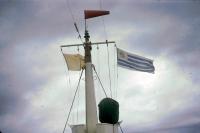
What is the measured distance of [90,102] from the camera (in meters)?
19.9

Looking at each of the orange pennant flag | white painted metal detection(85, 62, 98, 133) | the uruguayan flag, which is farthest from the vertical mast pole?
the uruguayan flag

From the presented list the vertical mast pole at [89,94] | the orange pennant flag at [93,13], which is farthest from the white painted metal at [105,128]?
the orange pennant flag at [93,13]

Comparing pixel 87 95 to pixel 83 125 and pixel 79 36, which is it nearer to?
pixel 83 125

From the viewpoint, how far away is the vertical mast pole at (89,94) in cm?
1947

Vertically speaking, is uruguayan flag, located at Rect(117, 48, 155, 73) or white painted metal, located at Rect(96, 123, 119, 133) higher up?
uruguayan flag, located at Rect(117, 48, 155, 73)

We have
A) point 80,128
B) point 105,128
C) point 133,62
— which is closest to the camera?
point 105,128

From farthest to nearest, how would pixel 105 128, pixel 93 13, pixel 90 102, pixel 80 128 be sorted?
1. pixel 93 13
2. pixel 90 102
3. pixel 80 128
4. pixel 105 128

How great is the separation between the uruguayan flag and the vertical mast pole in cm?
167

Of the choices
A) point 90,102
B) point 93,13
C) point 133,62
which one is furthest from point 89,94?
point 93,13

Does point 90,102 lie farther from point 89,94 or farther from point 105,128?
point 105,128

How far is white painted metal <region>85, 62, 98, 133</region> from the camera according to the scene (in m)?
19.4

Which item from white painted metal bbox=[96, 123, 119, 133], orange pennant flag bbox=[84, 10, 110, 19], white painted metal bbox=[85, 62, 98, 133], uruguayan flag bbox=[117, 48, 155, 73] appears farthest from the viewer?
uruguayan flag bbox=[117, 48, 155, 73]

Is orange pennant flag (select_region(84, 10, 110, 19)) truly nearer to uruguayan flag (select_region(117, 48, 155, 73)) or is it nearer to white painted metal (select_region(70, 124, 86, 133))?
uruguayan flag (select_region(117, 48, 155, 73))

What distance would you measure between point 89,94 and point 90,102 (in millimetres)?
424
